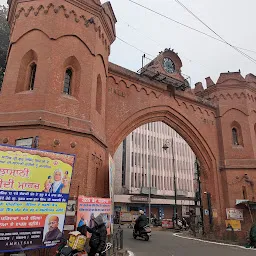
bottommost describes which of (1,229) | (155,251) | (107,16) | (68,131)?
(155,251)

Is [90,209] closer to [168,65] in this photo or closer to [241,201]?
[241,201]

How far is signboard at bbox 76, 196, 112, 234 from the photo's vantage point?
768cm

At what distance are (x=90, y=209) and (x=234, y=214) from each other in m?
11.4

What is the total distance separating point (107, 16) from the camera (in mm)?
12461

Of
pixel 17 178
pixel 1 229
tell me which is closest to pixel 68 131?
pixel 17 178

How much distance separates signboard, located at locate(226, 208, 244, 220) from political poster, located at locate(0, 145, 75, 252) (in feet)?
41.0

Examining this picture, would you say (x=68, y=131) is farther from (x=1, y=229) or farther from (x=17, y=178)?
(x=1, y=229)

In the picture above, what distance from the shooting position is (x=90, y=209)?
8.10m

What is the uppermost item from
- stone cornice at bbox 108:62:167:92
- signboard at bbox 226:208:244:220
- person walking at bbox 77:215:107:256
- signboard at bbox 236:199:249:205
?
stone cornice at bbox 108:62:167:92

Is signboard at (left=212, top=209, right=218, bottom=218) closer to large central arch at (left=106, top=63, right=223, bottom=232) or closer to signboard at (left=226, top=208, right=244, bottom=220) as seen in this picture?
large central arch at (left=106, top=63, right=223, bottom=232)

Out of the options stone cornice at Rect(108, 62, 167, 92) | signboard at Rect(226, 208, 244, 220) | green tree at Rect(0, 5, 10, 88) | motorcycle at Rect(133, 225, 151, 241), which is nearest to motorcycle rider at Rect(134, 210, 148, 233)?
motorcycle at Rect(133, 225, 151, 241)

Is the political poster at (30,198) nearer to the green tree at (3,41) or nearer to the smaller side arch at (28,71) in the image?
the smaller side arch at (28,71)

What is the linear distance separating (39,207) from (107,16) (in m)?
9.86

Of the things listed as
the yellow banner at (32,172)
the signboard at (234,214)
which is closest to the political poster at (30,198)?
the yellow banner at (32,172)
